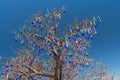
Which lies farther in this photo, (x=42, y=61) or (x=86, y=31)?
(x=42, y=61)

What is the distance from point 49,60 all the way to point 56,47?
2844 mm

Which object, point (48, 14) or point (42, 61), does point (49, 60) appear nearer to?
point (42, 61)

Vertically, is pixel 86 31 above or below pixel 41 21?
below

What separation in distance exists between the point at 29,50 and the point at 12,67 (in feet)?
5.29

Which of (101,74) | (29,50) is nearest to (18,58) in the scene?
(29,50)

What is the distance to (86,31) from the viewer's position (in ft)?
47.9

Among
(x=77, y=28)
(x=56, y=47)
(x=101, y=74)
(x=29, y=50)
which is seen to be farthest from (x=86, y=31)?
(x=101, y=74)

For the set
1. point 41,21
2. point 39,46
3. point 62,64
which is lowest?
point 62,64

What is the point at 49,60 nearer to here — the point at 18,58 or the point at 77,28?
the point at 18,58

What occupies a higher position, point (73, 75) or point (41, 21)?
point (41, 21)

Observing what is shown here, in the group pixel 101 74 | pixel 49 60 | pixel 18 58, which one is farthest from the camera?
pixel 101 74

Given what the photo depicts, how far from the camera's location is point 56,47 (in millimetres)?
14828

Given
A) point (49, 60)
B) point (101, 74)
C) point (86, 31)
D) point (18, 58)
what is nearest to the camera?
point (86, 31)

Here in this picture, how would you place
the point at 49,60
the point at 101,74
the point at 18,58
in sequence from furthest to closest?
the point at 101,74 → the point at 49,60 → the point at 18,58
